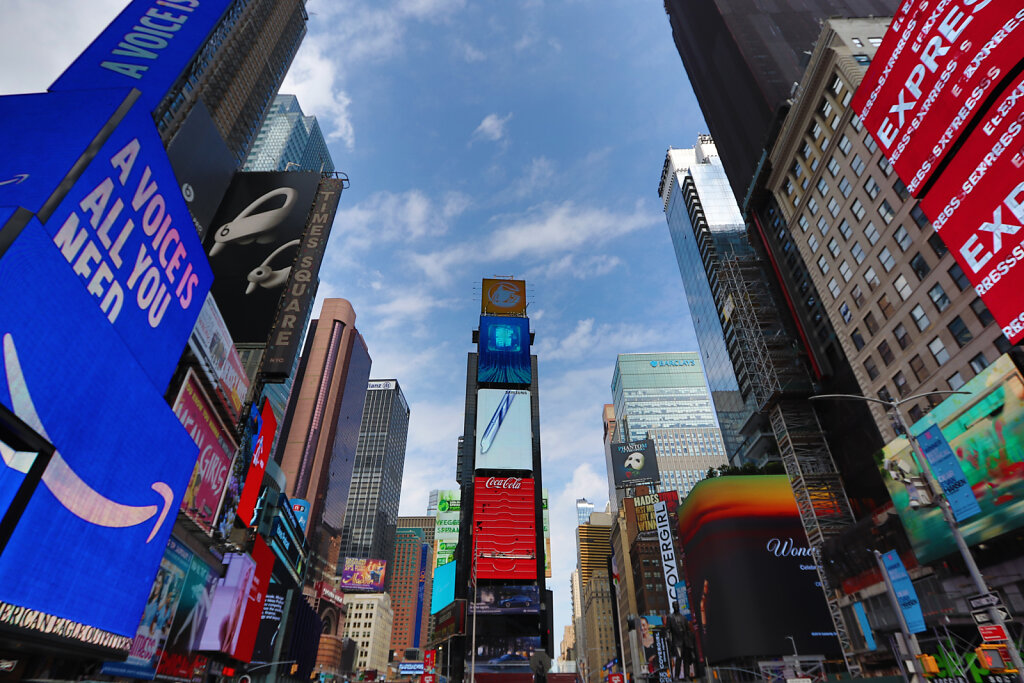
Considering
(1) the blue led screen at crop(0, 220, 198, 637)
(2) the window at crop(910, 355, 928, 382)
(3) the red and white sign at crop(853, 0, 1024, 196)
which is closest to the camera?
(1) the blue led screen at crop(0, 220, 198, 637)

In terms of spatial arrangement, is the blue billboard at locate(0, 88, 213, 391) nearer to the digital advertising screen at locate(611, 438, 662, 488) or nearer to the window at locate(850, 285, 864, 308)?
the window at locate(850, 285, 864, 308)

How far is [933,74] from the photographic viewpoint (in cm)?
2098

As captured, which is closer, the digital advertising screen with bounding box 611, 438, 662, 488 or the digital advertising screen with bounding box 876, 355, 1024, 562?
the digital advertising screen with bounding box 876, 355, 1024, 562

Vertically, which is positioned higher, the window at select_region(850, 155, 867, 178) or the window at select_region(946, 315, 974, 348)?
the window at select_region(850, 155, 867, 178)

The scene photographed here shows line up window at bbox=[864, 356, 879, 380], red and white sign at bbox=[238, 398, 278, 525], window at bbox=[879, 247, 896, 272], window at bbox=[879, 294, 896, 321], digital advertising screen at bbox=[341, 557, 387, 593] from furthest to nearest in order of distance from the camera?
1. digital advertising screen at bbox=[341, 557, 387, 593]
2. window at bbox=[864, 356, 879, 380]
3. window at bbox=[879, 294, 896, 321]
4. window at bbox=[879, 247, 896, 272]
5. red and white sign at bbox=[238, 398, 278, 525]

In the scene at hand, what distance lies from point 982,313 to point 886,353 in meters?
10.1

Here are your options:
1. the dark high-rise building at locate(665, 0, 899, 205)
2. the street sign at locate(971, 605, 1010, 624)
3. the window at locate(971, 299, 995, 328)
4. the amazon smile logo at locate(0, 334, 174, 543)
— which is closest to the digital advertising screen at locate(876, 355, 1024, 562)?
the window at locate(971, 299, 995, 328)

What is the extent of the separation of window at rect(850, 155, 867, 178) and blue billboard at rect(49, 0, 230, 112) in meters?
49.0

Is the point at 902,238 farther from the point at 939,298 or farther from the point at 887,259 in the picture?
the point at 939,298

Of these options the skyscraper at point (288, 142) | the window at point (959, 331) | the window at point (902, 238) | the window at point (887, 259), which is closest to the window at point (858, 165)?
the window at point (902, 238)

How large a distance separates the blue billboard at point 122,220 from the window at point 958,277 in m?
44.8

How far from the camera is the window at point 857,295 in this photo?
153 ft

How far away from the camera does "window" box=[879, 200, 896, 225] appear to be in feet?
139

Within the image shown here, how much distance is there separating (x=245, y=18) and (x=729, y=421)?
85.3 m
